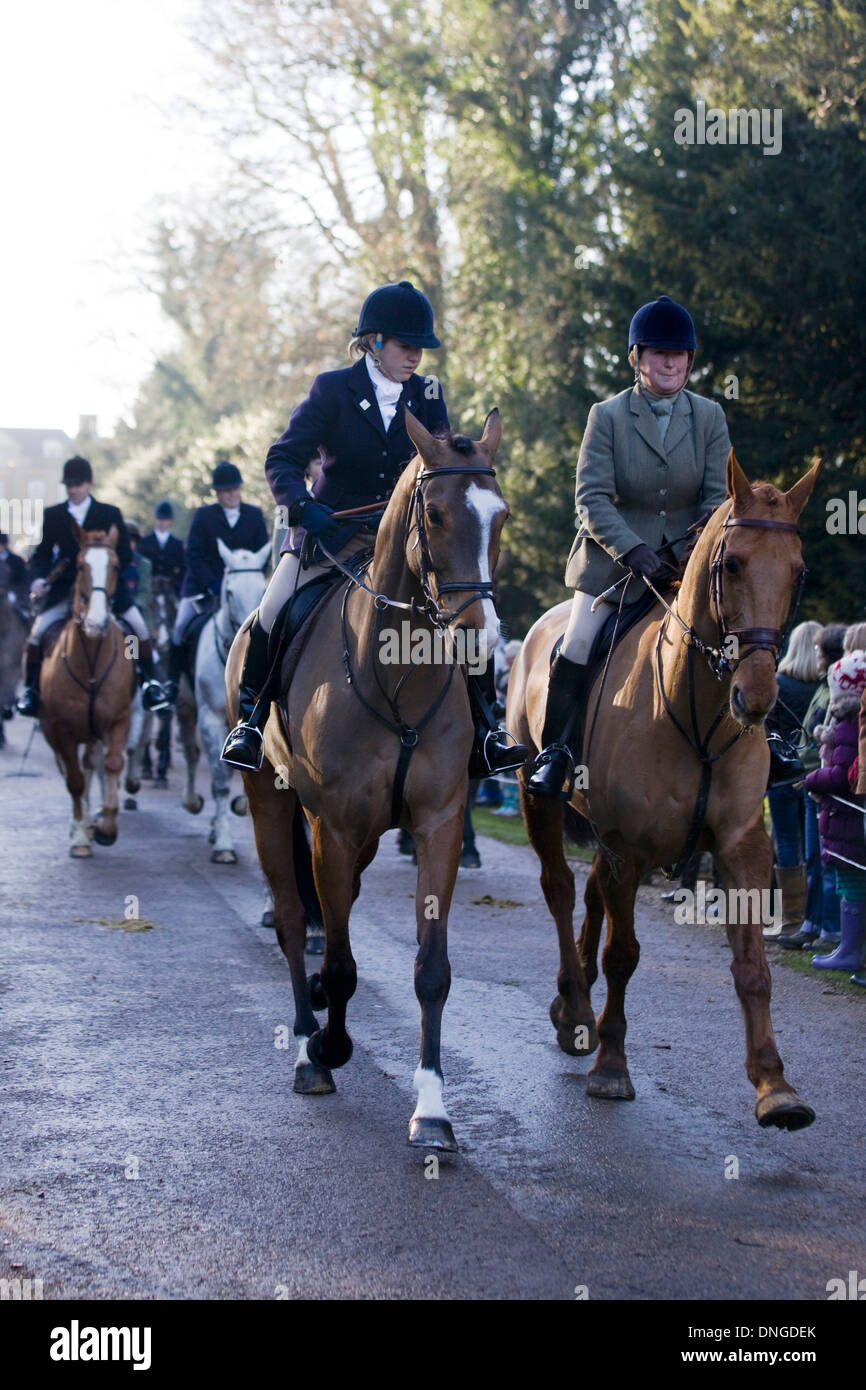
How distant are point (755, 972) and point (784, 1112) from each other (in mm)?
613

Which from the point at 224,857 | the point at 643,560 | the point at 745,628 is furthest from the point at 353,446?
the point at 224,857

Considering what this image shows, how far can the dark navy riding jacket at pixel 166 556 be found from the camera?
21.3 meters

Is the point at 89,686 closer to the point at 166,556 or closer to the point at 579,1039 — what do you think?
the point at 166,556

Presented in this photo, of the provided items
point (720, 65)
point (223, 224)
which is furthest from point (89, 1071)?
point (223, 224)

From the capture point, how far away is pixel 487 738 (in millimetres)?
6941

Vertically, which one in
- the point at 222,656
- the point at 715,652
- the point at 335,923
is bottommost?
the point at 335,923

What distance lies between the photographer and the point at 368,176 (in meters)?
35.7

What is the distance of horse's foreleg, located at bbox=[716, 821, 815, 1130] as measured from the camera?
5.78 m

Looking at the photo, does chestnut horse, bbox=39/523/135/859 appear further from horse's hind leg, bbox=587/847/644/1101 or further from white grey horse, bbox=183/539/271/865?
horse's hind leg, bbox=587/847/644/1101

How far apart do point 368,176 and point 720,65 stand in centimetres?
1588

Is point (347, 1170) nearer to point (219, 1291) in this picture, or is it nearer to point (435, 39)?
point (219, 1291)

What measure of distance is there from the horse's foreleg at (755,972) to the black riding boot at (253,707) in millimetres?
2383

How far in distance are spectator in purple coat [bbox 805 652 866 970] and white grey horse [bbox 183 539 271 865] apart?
531 cm

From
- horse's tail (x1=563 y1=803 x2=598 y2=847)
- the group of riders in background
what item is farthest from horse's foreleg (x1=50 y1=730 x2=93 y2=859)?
horse's tail (x1=563 y1=803 x2=598 y2=847)
